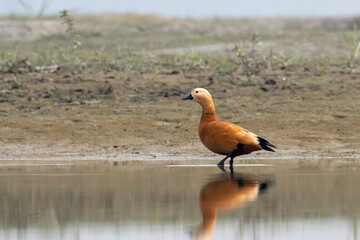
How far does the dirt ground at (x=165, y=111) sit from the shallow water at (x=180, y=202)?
7.31 ft

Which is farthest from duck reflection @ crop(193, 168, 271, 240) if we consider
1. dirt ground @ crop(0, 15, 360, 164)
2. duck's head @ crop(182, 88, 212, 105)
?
dirt ground @ crop(0, 15, 360, 164)

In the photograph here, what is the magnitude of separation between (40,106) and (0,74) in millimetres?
2459

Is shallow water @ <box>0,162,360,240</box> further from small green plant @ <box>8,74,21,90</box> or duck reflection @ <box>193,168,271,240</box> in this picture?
small green plant @ <box>8,74,21,90</box>

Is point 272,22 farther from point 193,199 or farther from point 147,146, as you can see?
point 193,199

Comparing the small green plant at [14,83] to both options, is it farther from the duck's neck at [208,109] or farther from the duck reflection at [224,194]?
the duck reflection at [224,194]

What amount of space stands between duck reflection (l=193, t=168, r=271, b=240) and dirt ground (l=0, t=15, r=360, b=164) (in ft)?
9.53

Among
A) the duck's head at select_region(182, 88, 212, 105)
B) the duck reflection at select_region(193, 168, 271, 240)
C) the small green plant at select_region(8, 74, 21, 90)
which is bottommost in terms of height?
the duck reflection at select_region(193, 168, 271, 240)

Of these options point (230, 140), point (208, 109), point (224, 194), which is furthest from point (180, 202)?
point (208, 109)

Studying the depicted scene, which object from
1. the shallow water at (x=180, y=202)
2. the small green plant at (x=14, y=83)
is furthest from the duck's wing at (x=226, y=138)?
the small green plant at (x=14, y=83)

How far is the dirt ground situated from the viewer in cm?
1307

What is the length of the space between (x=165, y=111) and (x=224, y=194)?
7.15 m

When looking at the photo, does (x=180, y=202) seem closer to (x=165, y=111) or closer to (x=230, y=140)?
(x=230, y=140)

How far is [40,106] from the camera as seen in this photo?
15727mm

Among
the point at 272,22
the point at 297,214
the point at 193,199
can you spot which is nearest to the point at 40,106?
the point at 193,199
